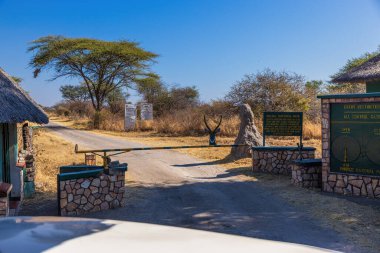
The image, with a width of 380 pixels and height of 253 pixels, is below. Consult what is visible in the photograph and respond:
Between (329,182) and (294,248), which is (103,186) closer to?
(329,182)

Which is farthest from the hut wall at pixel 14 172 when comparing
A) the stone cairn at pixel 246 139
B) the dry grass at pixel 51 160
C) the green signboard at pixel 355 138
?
the stone cairn at pixel 246 139

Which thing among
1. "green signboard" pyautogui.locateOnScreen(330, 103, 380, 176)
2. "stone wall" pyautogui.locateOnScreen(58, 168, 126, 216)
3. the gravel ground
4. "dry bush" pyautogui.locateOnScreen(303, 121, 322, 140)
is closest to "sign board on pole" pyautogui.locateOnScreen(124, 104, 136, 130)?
"dry bush" pyautogui.locateOnScreen(303, 121, 322, 140)

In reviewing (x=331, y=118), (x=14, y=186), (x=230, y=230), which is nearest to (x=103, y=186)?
(x=14, y=186)

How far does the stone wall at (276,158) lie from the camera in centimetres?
1127

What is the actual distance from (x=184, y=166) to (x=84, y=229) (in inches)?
449

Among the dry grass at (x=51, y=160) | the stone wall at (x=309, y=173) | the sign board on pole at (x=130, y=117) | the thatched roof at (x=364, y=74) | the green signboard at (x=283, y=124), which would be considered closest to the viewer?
the stone wall at (x=309, y=173)

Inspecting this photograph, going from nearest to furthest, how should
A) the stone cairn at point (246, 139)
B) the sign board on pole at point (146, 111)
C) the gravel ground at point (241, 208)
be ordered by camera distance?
the gravel ground at point (241, 208) < the stone cairn at point (246, 139) < the sign board on pole at point (146, 111)

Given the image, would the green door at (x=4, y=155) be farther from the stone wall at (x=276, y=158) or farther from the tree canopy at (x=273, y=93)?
the tree canopy at (x=273, y=93)

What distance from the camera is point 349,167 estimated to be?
8.63m

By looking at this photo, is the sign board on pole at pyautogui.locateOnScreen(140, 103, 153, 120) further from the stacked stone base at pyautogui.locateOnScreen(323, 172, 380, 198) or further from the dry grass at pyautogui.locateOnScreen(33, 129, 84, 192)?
the stacked stone base at pyautogui.locateOnScreen(323, 172, 380, 198)

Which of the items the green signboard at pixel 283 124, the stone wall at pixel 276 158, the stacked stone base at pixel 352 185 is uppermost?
the green signboard at pixel 283 124

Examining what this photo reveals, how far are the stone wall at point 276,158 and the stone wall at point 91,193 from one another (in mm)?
4957

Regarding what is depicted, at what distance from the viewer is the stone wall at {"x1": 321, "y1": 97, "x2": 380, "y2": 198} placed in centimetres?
823

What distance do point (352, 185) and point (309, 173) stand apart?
106 cm
